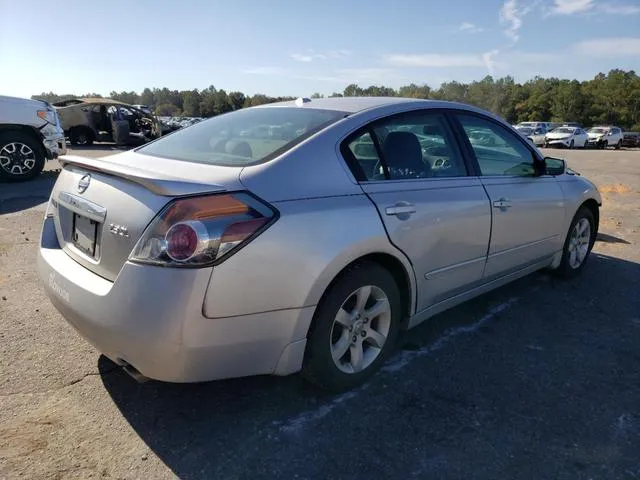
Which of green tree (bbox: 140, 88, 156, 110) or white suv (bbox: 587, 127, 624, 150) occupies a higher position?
green tree (bbox: 140, 88, 156, 110)

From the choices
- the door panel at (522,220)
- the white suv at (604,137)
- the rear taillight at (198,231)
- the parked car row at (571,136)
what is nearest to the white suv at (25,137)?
the rear taillight at (198,231)

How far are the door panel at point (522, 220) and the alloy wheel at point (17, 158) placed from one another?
913cm

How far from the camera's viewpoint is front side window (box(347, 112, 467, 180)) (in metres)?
2.93

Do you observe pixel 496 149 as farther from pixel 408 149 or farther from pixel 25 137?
pixel 25 137

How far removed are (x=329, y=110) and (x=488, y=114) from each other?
1.47m

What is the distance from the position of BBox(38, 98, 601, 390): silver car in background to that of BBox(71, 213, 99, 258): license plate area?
0.01m

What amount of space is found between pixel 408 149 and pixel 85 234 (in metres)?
1.91

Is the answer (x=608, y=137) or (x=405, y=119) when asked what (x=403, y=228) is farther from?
(x=608, y=137)

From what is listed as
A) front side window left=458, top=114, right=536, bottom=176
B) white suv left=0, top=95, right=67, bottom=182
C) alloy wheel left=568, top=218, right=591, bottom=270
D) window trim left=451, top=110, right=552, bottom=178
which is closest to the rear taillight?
window trim left=451, top=110, right=552, bottom=178

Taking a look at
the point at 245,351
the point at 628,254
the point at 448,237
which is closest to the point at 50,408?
the point at 245,351

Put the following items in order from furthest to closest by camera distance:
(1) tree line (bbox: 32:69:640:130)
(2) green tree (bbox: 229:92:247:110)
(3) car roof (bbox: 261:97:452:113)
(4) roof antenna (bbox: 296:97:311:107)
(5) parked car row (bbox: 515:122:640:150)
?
1. (1) tree line (bbox: 32:69:640:130)
2. (2) green tree (bbox: 229:92:247:110)
3. (5) parked car row (bbox: 515:122:640:150)
4. (4) roof antenna (bbox: 296:97:311:107)
5. (3) car roof (bbox: 261:97:452:113)

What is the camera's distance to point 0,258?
204 inches

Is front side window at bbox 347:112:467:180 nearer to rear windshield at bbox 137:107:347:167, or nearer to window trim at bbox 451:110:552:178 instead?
window trim at bbox 451:110:552:178

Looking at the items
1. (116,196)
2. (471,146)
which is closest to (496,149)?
(471,146)
